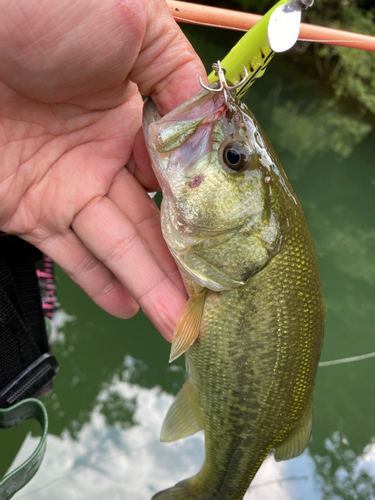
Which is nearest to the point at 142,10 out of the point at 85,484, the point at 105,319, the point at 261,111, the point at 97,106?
the point at 97,106

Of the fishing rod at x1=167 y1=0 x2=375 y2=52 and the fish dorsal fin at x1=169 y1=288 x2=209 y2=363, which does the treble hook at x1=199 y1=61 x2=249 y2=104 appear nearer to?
the fish dorsal fin at x1=169 y1=288 x2=209 y2=363

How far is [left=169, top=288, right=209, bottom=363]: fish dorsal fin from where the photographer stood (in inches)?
52.0

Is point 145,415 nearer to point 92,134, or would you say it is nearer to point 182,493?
point 182,493

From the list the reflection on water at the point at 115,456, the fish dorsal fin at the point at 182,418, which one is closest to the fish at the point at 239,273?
the fish dorsal fin at the point at 182,418

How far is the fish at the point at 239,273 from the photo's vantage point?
120cm

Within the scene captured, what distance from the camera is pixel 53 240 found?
5.12 feet

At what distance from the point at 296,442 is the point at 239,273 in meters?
0.87

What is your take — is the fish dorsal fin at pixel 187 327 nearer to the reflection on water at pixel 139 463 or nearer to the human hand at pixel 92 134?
the human hand at pixel 92 134

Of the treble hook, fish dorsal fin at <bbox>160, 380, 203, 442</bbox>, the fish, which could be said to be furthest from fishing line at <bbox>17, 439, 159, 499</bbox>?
the treble hook

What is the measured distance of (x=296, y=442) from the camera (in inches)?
60.7

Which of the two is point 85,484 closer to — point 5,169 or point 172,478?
point 172,478

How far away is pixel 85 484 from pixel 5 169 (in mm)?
2193

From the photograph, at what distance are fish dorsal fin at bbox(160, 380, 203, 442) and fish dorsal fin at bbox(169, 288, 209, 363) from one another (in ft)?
1.35

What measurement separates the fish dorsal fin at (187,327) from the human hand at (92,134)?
8 cm
